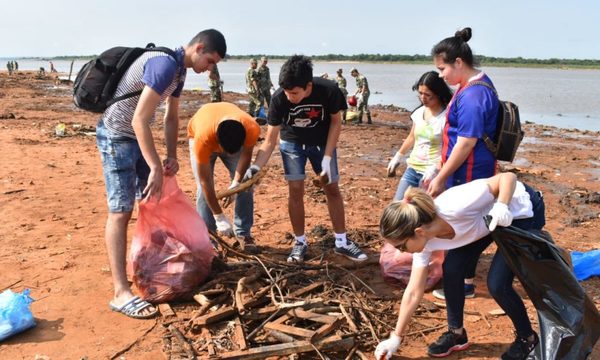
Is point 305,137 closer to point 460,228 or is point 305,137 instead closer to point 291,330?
point 291,330

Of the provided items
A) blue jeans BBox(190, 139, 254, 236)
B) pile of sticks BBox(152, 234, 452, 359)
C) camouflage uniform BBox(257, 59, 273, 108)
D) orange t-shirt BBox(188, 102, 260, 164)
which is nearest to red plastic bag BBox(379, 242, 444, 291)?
pile of sticks BBox(152, 234, 452, 359)

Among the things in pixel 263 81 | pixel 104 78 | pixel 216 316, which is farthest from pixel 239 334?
pixel 263 81

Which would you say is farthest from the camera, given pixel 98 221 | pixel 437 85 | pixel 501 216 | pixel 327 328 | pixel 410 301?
pixel 98 221

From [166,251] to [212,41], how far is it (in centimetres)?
139

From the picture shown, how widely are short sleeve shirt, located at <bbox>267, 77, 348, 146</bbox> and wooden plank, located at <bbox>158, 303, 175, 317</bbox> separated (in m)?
1.55

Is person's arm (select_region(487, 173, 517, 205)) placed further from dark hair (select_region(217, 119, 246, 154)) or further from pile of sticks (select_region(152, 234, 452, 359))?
dark hair (select_region(217, 119, 246, 154))

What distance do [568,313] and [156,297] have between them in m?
2.40

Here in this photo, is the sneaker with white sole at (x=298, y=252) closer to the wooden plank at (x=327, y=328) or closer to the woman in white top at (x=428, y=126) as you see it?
the woman in white top at (x=428, y=126)

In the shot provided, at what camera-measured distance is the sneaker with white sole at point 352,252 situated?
4230 millimetres

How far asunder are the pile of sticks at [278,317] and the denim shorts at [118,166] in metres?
0.73

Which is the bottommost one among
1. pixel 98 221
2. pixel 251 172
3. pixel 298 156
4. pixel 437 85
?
pixel 98 221

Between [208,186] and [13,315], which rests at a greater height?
[208,186]

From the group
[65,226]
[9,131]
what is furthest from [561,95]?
[65,226]

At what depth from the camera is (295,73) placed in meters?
3.52
